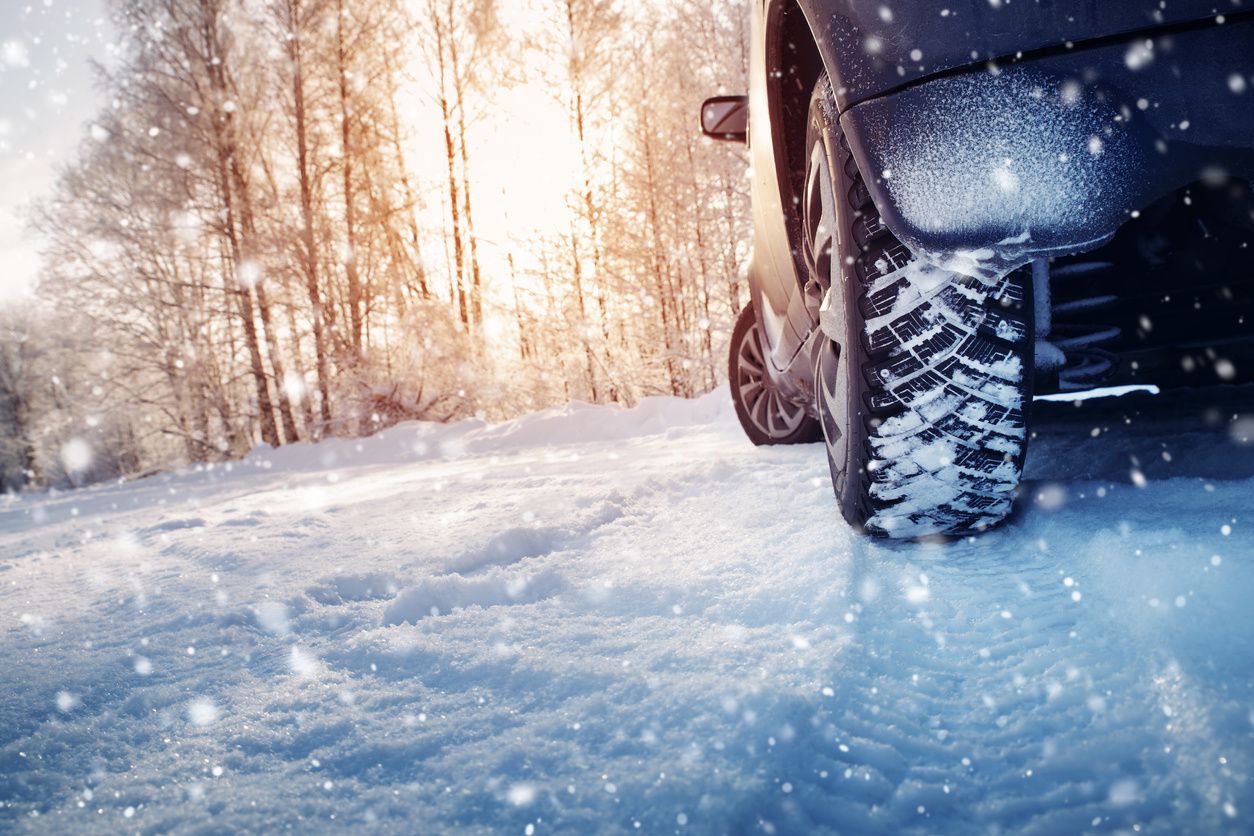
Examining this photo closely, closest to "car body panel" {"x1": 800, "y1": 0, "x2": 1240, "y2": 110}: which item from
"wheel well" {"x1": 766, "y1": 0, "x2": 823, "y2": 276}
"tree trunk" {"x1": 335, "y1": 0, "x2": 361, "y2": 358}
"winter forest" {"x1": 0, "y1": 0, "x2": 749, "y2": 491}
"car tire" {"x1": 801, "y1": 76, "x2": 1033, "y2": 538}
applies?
"car tire" {"x1": 801, "y1": 76, "x2": 1033, "y2": 538}

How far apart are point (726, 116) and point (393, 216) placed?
1167 cm

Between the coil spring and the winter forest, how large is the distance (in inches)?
372

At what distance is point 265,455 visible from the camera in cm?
815

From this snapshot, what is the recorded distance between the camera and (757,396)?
3.25 meters

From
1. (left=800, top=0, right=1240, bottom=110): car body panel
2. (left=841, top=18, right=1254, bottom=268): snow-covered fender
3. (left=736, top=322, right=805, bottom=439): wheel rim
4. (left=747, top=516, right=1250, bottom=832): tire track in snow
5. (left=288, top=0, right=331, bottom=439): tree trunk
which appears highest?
(left=288, top=0, right=331, bottom=439): tree trunk

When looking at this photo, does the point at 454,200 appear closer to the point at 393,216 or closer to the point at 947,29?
the point at 393,216

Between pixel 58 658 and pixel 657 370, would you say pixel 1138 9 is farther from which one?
pixel 657 370

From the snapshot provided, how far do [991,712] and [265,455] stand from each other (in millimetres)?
9087

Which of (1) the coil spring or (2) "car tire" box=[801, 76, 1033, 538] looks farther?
(1) the coil spring

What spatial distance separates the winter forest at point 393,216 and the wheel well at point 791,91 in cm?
898

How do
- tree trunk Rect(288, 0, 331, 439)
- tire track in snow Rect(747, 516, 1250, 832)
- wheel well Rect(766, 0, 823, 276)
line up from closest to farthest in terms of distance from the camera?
1. tire track in snow Rect(747, 516, 1250, 832)
2. wheel well Rect(766, 0, 823, 276)
3. tree trunk Rect(288, 0, 331, 439)

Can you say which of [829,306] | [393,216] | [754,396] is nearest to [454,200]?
[393,216]

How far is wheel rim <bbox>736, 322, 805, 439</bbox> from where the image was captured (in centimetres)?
304

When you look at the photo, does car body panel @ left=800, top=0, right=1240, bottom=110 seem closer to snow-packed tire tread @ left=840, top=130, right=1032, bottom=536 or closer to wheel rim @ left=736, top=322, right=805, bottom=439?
snow-packed tire tread @ left=840, top=130, right=1032, bottom=536
